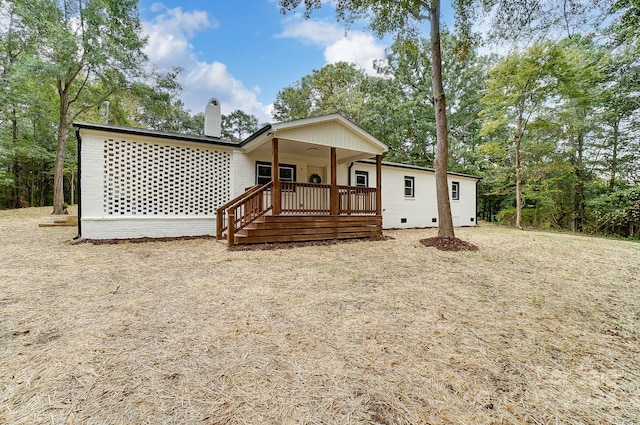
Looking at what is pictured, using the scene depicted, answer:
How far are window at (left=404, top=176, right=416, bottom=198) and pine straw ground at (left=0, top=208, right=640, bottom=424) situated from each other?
829cm

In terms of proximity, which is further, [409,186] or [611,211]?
[409,186]

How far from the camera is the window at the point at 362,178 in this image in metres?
11.3

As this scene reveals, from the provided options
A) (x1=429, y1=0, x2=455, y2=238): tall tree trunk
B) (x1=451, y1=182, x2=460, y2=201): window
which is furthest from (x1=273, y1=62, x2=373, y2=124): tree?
(x1=429, y1=0, x2=455, y2=238): tall tree trunk

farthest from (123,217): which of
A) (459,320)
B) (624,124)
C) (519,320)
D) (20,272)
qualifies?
(624,124)

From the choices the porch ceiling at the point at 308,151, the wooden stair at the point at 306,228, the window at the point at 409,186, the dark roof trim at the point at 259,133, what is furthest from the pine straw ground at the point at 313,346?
the window at the point at 409,186

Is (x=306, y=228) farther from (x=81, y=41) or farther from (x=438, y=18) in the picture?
(x=81, y=41)

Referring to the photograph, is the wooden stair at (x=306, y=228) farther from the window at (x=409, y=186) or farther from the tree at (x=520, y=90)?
the tree at (x=520, y=90)

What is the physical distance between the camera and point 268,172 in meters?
9.63

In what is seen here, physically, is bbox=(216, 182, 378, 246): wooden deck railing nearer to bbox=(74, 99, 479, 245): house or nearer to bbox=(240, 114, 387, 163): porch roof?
bbox=(74, 99, 479, 245): house

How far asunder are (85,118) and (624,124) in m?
32.4

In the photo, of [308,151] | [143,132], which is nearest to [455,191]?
[308,151]

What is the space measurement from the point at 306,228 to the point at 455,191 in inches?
420

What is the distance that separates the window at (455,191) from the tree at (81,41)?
18161mm

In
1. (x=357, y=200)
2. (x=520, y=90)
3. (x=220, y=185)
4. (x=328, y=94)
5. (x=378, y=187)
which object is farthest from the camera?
(x=328, y=94)
